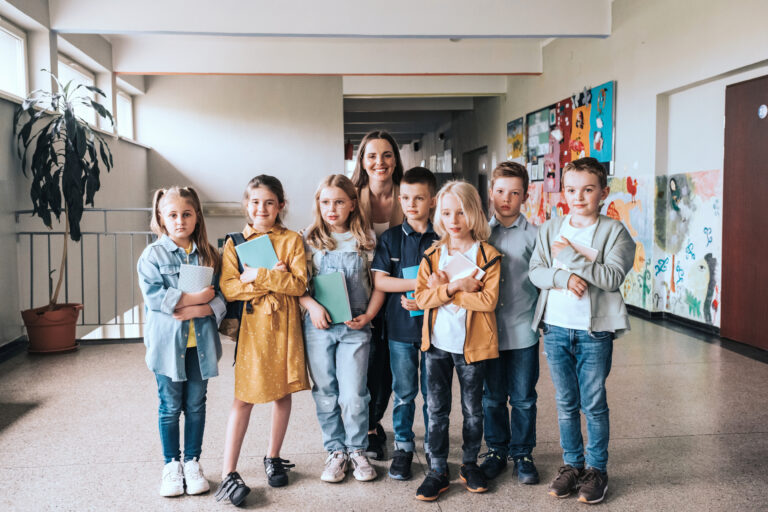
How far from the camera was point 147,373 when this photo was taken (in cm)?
381

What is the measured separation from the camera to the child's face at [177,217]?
7.12ft

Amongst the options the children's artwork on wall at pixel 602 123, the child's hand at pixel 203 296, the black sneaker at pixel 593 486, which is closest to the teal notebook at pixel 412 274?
the child's hand at pixel 203 296

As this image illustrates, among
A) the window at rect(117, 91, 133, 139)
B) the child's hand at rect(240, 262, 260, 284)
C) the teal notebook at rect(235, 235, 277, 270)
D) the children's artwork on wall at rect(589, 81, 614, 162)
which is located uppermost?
the window at rect(117, 91, 133, 139)

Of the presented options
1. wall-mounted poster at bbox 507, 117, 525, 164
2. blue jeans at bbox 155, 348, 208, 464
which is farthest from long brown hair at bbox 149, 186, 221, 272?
wall-mounted poster at bbox 507, 117, 525, 164

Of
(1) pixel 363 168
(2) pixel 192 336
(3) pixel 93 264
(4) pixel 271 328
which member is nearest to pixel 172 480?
(2) pixel 192 336

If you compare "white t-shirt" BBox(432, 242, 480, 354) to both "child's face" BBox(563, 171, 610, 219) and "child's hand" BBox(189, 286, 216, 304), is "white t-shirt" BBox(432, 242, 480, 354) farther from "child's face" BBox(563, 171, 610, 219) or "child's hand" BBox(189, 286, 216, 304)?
"child's hand" BBox(189, 286, 216, 304)

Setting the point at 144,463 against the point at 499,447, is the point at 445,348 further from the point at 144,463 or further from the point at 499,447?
the point at 144,463

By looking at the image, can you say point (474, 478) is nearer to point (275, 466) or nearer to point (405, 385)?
point (405, 385)

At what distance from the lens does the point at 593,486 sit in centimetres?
210

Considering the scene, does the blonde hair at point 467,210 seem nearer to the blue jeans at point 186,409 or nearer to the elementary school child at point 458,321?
the elementary school child at point 458,321

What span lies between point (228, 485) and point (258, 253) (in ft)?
2.55

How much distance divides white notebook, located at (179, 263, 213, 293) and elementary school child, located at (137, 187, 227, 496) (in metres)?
0.02

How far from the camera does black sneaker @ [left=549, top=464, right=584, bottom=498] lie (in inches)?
84.4

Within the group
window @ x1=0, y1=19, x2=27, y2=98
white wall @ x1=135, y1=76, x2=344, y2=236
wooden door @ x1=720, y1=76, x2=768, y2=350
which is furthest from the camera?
white wall @ x1=135, y1=76, x2=344, y2=236
